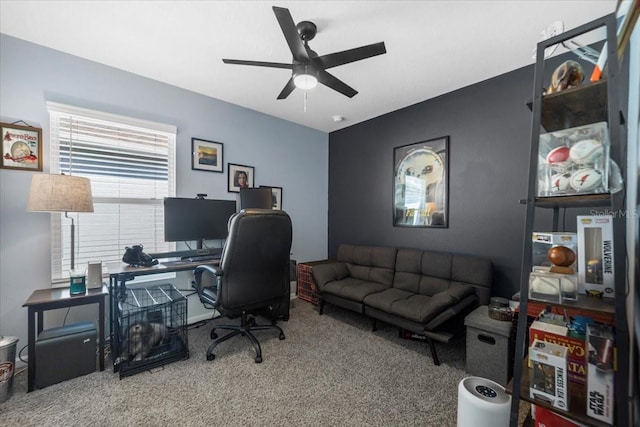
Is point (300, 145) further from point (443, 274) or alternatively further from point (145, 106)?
point (443, 274)

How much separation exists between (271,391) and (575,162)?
2088 mm

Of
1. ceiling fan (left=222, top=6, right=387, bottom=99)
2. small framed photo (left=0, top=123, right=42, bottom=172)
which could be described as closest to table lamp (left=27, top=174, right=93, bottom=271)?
small framed photo (left=0, top=123, right=42, bottom=172)

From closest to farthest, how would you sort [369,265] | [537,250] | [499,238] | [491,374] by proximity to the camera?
[537,250]
[491,374]
[499,238]
[369,265]

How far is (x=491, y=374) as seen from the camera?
77.9 inches

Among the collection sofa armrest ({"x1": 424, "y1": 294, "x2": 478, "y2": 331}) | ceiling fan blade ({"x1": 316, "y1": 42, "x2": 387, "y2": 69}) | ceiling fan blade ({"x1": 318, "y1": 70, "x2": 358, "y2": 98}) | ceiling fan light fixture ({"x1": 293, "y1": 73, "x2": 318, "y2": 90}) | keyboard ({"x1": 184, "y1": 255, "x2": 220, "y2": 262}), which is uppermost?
ceiling fan blade ({"x1": 316, "y1": 42, "x2": 387, "y2": 69})

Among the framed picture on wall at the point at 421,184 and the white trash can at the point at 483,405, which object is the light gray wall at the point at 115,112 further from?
the white trash can at the point at 483,405

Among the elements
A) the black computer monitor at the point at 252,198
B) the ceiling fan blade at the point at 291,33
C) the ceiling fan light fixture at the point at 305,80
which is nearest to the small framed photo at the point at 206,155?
the black computer monitor at the point at 252,198

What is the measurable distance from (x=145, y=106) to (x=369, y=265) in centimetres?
310

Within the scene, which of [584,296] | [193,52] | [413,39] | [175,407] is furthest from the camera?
[193,52]

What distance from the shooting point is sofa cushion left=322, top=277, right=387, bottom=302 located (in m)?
2.86

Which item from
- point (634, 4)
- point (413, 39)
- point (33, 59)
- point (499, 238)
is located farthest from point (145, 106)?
point (499, 238)

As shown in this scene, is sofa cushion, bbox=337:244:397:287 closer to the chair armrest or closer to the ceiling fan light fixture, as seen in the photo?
the chair armrest

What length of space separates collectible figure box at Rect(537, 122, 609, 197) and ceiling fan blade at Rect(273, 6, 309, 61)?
4.76 feet

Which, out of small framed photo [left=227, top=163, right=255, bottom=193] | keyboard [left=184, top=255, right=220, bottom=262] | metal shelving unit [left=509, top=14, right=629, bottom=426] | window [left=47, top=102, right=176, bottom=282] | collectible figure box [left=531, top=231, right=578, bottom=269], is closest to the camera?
metal shelving unit [left=509, top=14, right=629, bottom=426]
